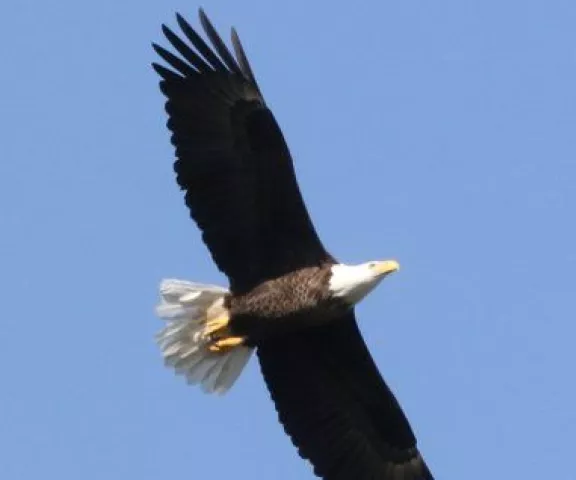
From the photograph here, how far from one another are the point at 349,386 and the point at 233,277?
1045 mm

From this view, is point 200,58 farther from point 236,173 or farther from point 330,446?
point 330,446

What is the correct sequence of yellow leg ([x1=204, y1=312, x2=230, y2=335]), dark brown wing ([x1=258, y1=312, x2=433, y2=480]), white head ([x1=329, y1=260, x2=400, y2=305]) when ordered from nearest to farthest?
white head ([x1=329, y1=260, x2=400, y2=305]) < yellow leg ([x1=204, y1=312, x2=230, y2=335]) < dark brown wing ([x1=258, y1=312, x2=433, y2=480])

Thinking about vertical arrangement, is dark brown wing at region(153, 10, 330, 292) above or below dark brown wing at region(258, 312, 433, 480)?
above

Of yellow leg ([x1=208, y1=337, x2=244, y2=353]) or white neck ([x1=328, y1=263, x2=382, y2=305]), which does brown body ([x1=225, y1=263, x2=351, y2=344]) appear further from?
yellow leg ([x1=208, y1=337, x2=244, y2=353])

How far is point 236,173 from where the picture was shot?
47.5ft

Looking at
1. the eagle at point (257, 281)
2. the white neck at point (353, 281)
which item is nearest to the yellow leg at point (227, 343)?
the eagle at point (257, 281)

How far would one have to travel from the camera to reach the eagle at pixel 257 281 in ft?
47.3

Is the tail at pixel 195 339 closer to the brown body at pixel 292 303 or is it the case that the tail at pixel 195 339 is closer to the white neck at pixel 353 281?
the brown body at pixel 292 303

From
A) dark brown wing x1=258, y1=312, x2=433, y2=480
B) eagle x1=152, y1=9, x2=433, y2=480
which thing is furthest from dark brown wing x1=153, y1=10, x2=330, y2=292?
dark brown wing x1=258, y1=312, x2=433, y2=480

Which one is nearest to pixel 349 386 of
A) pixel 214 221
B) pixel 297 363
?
pixel 297 363

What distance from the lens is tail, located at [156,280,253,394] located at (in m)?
14.7

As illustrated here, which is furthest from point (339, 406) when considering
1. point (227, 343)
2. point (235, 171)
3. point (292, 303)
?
point (235, 171)

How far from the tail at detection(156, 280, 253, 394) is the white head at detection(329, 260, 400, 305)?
27.6 inches

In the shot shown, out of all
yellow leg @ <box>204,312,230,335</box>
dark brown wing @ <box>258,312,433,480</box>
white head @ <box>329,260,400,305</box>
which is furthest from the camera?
dark brown wing @ <box>258,312,433,480</box>
